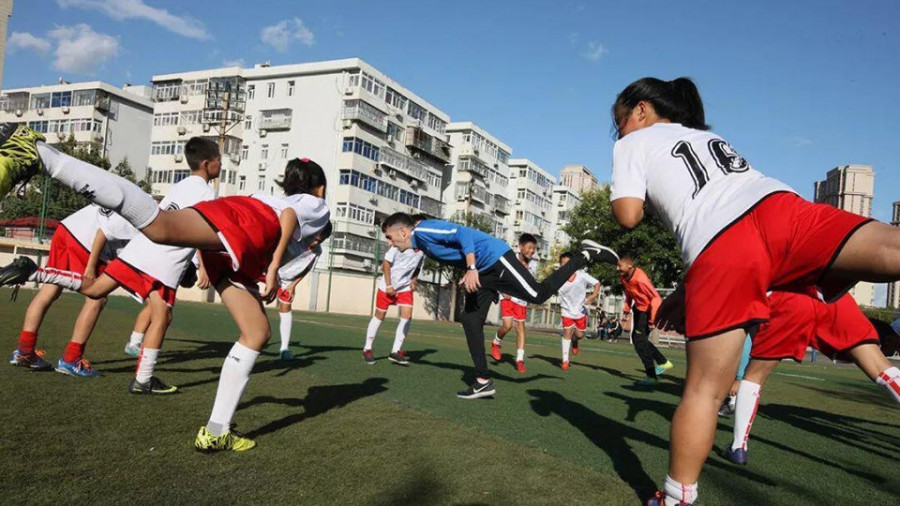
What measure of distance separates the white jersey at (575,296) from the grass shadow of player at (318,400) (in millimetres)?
6500

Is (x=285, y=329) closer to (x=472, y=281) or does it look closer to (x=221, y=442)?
(x=472, y=281)

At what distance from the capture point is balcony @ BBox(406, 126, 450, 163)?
61.3m

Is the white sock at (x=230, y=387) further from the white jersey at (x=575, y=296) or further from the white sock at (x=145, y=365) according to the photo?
the white jersey at (x=575, y=296)

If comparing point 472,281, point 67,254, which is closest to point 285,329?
point 67,254

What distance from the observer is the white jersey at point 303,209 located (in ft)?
13.5

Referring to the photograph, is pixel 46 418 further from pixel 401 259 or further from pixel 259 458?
pixel 401 259

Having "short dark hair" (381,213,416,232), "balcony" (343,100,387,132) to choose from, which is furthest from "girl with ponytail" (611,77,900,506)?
"balcony" (343,100,387,132)

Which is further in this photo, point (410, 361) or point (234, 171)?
point (234, 171)

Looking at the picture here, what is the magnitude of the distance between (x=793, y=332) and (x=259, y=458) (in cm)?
381

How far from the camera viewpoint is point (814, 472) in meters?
4.12

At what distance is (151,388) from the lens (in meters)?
5.08

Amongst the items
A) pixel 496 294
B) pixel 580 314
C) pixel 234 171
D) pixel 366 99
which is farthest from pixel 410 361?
pixel 234 171

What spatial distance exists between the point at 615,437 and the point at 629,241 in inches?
1386

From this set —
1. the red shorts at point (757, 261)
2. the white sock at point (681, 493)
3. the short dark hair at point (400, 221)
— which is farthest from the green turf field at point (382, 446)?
the short dark hair at point (400, 221)
